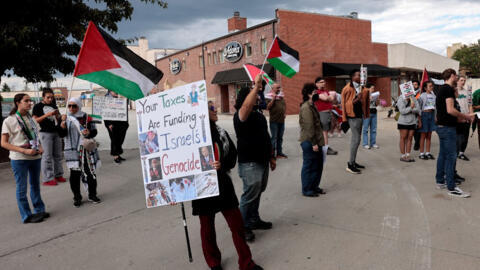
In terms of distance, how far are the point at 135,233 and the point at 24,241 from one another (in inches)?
54.0

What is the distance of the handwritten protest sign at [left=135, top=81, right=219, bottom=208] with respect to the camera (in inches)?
122

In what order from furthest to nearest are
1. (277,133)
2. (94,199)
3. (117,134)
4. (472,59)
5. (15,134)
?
(472,59) < (117,134) < (277,133) < (94,199) < (15,134)

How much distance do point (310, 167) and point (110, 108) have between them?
521cm

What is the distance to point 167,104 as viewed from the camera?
323cm

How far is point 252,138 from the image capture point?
3.73 m

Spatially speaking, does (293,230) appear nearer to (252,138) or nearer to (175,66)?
(252,138)

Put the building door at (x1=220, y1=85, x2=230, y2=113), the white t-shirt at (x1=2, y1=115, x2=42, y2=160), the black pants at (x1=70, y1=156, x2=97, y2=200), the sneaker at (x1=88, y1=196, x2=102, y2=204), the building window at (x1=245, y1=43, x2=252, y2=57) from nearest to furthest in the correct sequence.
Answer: the white t-shirt at (x1=2, y1=115, x2=42, y2=160), the black pants at (x1=70, y1=156, x2=97, y2=200), the sneaker at (x1=88, y1=196, x2=102, y2=204), the building window at (x1=245, y1=43, x2=252, y2=57), the building door at (x1=220, y1=85, x2=230, y2=113)

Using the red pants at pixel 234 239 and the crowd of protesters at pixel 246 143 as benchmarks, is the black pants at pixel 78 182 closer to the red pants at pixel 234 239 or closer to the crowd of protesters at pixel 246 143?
the crowd of protesters at pixel 246 143

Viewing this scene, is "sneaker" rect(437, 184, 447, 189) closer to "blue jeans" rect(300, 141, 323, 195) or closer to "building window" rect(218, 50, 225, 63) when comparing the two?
"blue jeans" rect(300, 141, 323, 195)

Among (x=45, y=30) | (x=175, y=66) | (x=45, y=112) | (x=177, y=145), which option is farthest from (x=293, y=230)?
(x=175, y=66)

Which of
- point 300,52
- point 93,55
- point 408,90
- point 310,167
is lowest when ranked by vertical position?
point 310,167

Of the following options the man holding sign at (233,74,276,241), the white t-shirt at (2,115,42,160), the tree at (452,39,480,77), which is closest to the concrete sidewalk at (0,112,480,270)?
the man holding sign at (233,74,276,241)

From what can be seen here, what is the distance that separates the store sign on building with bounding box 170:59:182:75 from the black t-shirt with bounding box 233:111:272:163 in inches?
1367

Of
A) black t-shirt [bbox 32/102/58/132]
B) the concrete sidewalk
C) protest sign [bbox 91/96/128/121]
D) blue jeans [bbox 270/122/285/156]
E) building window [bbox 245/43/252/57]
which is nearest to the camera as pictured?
the concrete sidewalk
